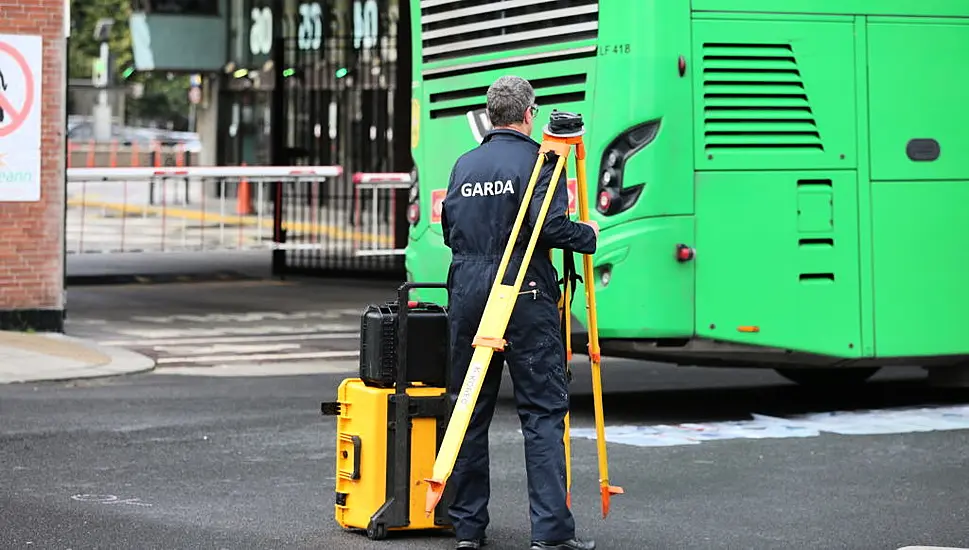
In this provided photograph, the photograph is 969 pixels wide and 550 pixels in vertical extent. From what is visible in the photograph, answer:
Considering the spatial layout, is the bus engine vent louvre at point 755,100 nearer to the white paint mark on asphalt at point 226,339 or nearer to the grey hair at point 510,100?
the grey hair at point 510,100

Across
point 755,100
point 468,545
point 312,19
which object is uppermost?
point 312,19

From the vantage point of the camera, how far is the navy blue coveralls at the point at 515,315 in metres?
7.17

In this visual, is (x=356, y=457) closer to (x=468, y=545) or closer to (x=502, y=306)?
(x=468, y=545)

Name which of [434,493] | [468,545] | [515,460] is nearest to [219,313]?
[515,460]

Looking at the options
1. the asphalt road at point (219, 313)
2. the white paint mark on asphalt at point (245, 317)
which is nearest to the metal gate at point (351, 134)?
the asphalt road at point (219, 313)

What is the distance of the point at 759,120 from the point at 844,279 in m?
1.11

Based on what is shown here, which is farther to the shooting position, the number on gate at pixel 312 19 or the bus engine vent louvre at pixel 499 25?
the number on gate at pixel 312 19

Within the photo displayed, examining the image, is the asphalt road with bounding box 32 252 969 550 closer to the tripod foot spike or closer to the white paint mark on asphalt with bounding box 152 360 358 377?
the white paint mark on asphalt with bounding box 152 360 358 377

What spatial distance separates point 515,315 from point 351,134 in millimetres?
18582

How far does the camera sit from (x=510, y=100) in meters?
7.35

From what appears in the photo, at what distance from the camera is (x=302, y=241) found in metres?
26.2

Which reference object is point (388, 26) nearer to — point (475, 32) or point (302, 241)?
point (302, 241)

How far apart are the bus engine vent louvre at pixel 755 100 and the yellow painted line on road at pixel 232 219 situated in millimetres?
12669

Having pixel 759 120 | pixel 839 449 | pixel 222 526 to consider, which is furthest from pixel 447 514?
pixel 759 120
